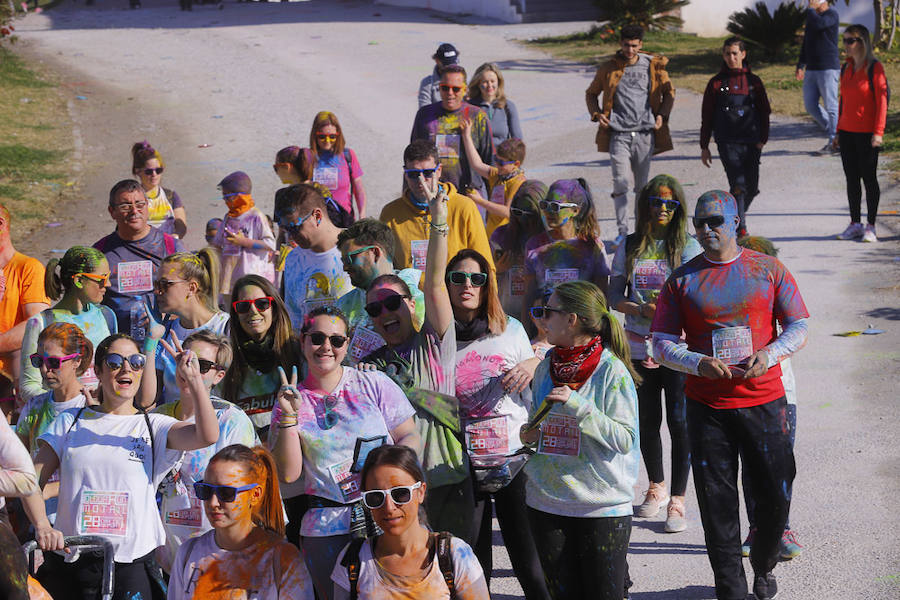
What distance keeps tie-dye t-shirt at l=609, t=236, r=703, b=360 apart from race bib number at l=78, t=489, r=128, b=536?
306cm

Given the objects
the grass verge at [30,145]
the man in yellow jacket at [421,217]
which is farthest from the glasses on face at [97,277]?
the grass verge at [30,145]

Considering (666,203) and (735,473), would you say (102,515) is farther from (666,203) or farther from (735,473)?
(666,203)

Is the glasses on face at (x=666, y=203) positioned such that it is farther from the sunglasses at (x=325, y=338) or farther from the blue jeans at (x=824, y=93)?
the blue jeans at (x=824, y=93)

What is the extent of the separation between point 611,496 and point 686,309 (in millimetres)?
1100

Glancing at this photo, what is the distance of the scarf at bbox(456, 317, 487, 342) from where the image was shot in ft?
18.2

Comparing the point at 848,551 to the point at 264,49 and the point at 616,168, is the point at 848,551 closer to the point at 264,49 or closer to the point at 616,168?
the point at 616,168

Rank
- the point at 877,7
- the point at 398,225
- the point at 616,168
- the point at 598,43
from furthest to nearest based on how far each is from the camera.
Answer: the point at 598,43
the point at 877,7
the point at 616,168
the point at 398,225

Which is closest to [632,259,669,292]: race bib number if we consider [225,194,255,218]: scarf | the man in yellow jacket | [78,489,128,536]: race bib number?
the man in yellow jacket

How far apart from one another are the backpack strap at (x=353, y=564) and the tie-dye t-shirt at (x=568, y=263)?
2850 mm

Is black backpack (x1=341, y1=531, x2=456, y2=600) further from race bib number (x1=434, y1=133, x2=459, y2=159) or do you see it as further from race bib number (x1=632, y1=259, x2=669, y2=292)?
race bib number (x1=434, y1=133, x2=459, y2=159)

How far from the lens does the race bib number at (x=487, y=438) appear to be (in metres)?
5.46

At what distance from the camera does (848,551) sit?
616cm

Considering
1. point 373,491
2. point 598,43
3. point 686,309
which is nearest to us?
point 373,491

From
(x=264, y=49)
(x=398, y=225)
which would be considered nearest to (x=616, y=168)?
(x=398, y=225)
